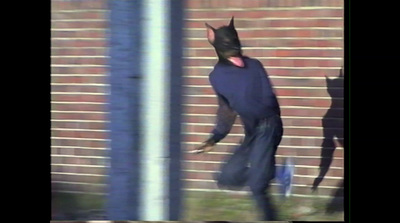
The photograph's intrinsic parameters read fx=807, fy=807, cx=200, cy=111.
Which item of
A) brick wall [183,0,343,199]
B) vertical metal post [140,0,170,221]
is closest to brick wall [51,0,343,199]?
brick wall [183,0,343,199]

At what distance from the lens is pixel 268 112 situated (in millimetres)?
3750

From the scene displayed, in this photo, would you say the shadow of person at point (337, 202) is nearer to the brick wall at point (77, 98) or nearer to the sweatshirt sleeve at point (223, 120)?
the sweatshirt sleeve at point (223, 120)

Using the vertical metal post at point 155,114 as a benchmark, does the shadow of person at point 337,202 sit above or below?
below

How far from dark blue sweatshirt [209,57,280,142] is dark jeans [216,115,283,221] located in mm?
47

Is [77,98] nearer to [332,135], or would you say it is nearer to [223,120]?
[223,120]

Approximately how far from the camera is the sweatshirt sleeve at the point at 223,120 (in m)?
3.75

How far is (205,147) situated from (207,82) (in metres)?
0.30

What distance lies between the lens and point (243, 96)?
3.77 metres

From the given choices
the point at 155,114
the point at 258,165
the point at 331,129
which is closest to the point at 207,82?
the point at 155,114

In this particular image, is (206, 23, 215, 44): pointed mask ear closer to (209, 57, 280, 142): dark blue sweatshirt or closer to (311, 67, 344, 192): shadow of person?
(209, 57, 280, 142): dark blue sweatshirt

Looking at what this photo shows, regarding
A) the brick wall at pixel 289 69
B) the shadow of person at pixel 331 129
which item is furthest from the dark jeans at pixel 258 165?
the shadow of person at pixel 331 129

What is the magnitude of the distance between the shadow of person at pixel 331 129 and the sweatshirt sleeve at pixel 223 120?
0.43m
